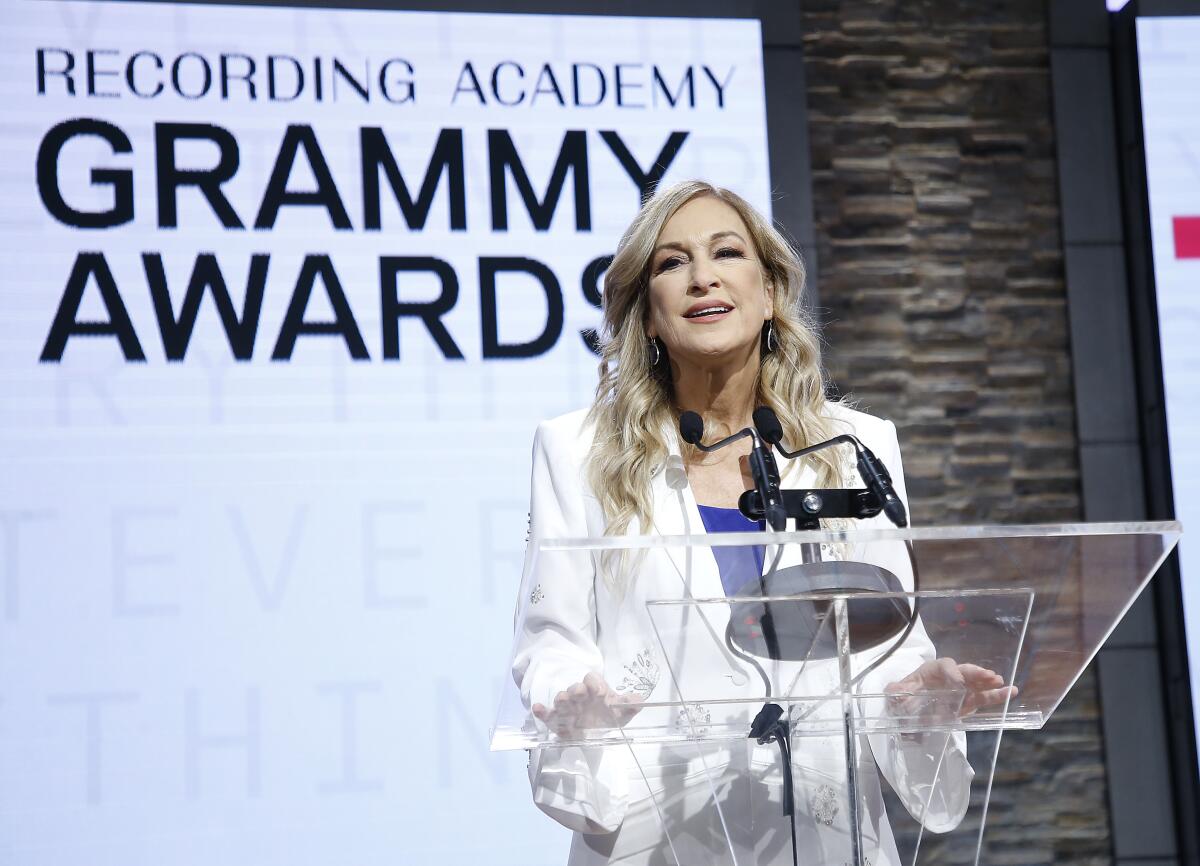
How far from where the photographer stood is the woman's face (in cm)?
236

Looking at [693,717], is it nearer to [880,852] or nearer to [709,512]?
[880,852]

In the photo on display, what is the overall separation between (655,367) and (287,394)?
176cm

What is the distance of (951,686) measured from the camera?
1.57 metres

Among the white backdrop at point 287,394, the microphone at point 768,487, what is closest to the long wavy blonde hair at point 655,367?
the microphone at point 768,487

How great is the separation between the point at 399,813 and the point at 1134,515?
2211 mm

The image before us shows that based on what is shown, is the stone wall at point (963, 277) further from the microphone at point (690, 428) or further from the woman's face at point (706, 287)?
the microphone at point (690, 428)

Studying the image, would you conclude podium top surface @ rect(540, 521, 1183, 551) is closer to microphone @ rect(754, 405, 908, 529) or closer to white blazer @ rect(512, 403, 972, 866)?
white blazer @ rect(512, 403, 972, 866)

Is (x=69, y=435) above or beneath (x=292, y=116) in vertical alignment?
beneath

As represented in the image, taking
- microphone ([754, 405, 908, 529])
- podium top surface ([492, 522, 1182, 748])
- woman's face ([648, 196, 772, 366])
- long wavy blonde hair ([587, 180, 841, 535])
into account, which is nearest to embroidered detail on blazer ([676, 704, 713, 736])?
podium top surface ([492, 522, 1182, 748])

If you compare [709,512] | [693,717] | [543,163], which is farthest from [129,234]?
[693,717]

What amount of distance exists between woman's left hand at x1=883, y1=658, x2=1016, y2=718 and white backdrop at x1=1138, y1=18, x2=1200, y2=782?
3.00 metres

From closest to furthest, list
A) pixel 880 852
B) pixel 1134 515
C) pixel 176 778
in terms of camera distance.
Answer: pixel 880 852, pixel 176 778, pixel 1134 515

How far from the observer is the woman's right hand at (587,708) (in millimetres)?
1549

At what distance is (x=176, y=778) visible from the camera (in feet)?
12.4
